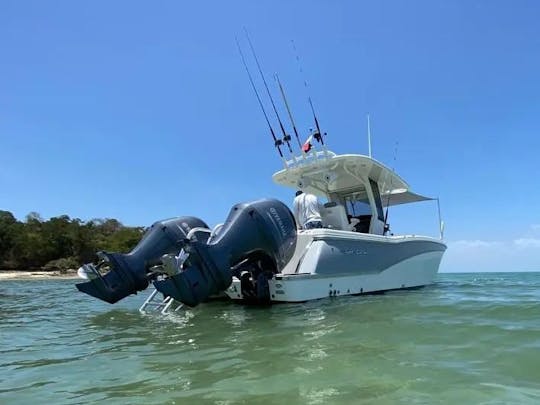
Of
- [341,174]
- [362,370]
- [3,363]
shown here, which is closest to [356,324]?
[362,370]

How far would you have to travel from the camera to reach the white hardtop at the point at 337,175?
1395cm

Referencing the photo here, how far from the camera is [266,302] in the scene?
392 inches

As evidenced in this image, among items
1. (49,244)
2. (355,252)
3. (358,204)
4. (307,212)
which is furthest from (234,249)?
(49,244)

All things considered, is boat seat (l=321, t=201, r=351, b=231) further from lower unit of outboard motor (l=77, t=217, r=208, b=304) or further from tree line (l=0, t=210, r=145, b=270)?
tree line (l=0, t=210, r=145, b=270)

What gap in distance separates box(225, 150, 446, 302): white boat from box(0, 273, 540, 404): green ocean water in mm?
1975

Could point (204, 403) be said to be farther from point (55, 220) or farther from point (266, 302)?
point (55, 220)

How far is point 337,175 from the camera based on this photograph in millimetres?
15383

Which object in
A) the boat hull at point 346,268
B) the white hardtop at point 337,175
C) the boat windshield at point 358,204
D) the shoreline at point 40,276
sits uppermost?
the white hardtop at point 337,175

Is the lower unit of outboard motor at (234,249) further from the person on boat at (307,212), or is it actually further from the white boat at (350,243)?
the person on boat at (307,212)

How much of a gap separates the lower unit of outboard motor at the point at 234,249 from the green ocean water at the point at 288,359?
64cm

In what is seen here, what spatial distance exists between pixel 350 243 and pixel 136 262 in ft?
16.9

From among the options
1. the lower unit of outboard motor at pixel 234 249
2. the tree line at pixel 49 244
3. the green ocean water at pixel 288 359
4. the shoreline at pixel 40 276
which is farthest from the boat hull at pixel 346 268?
the tree line at pixel 49 244

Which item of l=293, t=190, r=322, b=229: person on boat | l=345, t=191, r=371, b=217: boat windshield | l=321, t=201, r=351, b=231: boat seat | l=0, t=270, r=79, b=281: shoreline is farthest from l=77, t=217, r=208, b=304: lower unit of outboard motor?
l=0, t=270, r=79, b=281: shoreline

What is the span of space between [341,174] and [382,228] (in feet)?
7.60
